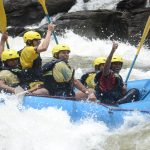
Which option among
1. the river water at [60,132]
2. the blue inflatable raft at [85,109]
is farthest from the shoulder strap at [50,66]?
the river water at [60,132]

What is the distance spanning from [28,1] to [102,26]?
385 centimetres

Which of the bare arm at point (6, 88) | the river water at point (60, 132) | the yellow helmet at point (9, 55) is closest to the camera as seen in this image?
the river water at point (60, 132)

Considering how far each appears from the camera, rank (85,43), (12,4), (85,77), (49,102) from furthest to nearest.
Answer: (12,4) → (85,43) → (85,77) → (49,102)

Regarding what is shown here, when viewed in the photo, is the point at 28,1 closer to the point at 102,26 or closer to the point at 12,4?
the point at 12,4

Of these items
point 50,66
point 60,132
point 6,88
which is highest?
point 50,66

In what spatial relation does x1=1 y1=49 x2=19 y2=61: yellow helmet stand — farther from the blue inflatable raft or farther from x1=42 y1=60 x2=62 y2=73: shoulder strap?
the blue inflatable raft

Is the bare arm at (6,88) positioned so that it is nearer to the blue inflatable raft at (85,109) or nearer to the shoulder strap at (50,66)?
the blue inflatable raft at (85,109)

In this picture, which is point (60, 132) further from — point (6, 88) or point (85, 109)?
point (6, 88)

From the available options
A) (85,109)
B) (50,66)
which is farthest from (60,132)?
(50,66)

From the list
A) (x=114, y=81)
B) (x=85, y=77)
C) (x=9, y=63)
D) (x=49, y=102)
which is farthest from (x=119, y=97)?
(x=9, y=63)

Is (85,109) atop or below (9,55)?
below

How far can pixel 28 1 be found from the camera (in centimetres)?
1805

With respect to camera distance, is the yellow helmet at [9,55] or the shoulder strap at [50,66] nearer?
the shoulder strap at [50,66]

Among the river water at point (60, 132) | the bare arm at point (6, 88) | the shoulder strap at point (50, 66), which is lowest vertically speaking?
the river water at point (60, 132)
